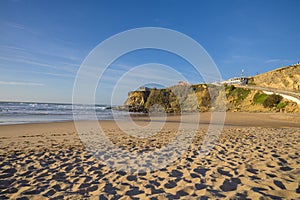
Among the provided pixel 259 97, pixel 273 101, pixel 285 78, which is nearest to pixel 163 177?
pixel 273 101

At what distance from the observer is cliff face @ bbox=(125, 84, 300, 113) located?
29.0 metres

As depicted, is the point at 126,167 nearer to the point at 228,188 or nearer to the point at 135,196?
the point at 135,196

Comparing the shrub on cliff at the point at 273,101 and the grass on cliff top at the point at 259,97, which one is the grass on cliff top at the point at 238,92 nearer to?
the grass on cliff top at the point at 259,97

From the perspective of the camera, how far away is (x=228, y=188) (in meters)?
3.29

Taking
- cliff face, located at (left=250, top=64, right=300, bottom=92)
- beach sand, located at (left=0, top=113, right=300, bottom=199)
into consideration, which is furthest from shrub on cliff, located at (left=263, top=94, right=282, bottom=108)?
beach sand, located at (left=0, top=113, right=300, bottom=199)

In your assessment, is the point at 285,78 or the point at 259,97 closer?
the point at 259,97

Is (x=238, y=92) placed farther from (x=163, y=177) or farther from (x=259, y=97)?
(x=163, y=177)

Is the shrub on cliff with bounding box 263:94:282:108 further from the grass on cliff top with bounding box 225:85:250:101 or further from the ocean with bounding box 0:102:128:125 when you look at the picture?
the ocean with bounding box 0:102:128:125

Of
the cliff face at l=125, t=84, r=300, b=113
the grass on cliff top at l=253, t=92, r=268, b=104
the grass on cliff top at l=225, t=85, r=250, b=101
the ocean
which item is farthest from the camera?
the grass on cliff top at l=225, t=85, r=250, b=101

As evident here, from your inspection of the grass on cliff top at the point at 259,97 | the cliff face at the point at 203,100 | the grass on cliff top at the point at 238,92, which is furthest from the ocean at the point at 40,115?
the grass on cliff top at the point at 238,92

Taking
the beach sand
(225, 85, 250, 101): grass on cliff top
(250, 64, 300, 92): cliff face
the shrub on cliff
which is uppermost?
(250, 64, 300, 92): cliff face

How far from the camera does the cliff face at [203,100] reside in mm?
28969

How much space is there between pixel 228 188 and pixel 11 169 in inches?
191

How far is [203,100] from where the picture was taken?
161 feet
